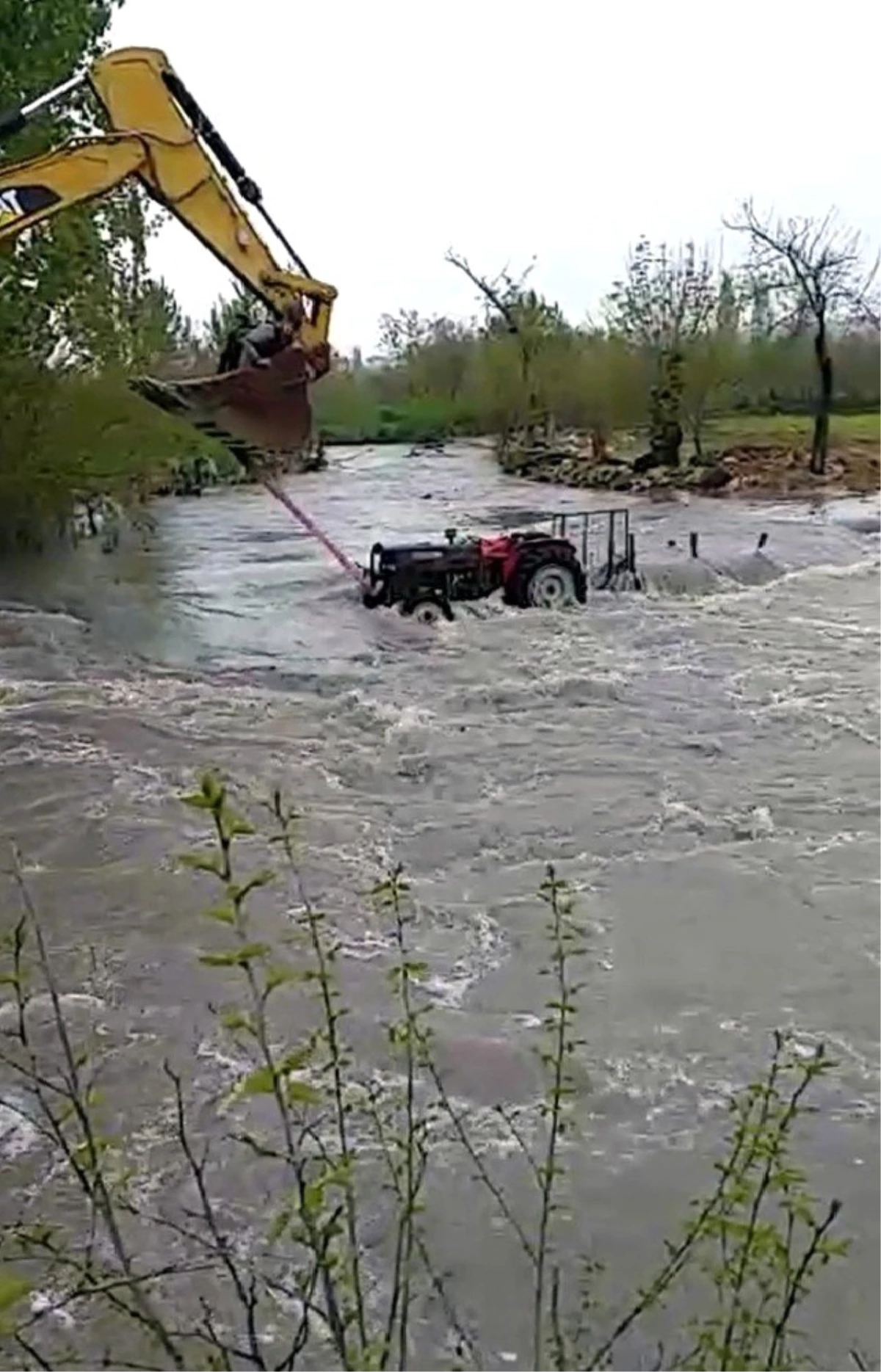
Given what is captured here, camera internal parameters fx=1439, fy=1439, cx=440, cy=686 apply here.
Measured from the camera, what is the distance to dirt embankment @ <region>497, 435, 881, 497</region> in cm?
3397

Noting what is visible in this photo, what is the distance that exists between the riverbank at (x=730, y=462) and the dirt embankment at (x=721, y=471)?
0.02 metres

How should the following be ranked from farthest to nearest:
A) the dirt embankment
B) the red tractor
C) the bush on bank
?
the dirt embankment < the red tractor < the bush on bank

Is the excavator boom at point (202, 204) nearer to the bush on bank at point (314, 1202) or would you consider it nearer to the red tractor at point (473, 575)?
the red tractor at point (473, 575)

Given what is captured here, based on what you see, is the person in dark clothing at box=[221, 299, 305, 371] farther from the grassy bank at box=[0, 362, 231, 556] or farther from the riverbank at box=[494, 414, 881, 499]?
the riverbank at box=[494, 414, 881, 499]

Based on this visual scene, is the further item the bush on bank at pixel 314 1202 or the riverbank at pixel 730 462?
the riverbank at pixel 730 462

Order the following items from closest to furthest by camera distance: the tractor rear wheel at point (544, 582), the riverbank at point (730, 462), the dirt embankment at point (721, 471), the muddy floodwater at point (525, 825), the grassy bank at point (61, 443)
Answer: the muddy floodwater at point (525, 825) → the tractor rear wheel at point (544, 582) → the grassy bank at point (61, 443) → the dirt embankment at point (721, 471) → the riverbank at point (730, 462)

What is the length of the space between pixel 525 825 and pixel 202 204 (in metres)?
6.56

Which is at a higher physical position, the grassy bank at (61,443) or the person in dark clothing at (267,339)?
the person in dark clothing at (267,339)

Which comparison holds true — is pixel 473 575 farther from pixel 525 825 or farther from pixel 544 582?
pixel 525 825

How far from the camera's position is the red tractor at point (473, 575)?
15164 millimetres

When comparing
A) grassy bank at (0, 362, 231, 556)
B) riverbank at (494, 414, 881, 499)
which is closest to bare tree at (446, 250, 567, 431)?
riverbank at (494, 414, 881, 499)

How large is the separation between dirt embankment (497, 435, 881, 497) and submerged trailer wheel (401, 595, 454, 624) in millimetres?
19158

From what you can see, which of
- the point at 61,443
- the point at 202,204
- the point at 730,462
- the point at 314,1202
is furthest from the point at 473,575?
the point at 730,462

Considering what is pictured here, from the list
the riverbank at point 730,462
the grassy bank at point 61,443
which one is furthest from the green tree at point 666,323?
the grassy bank at point 61,443
